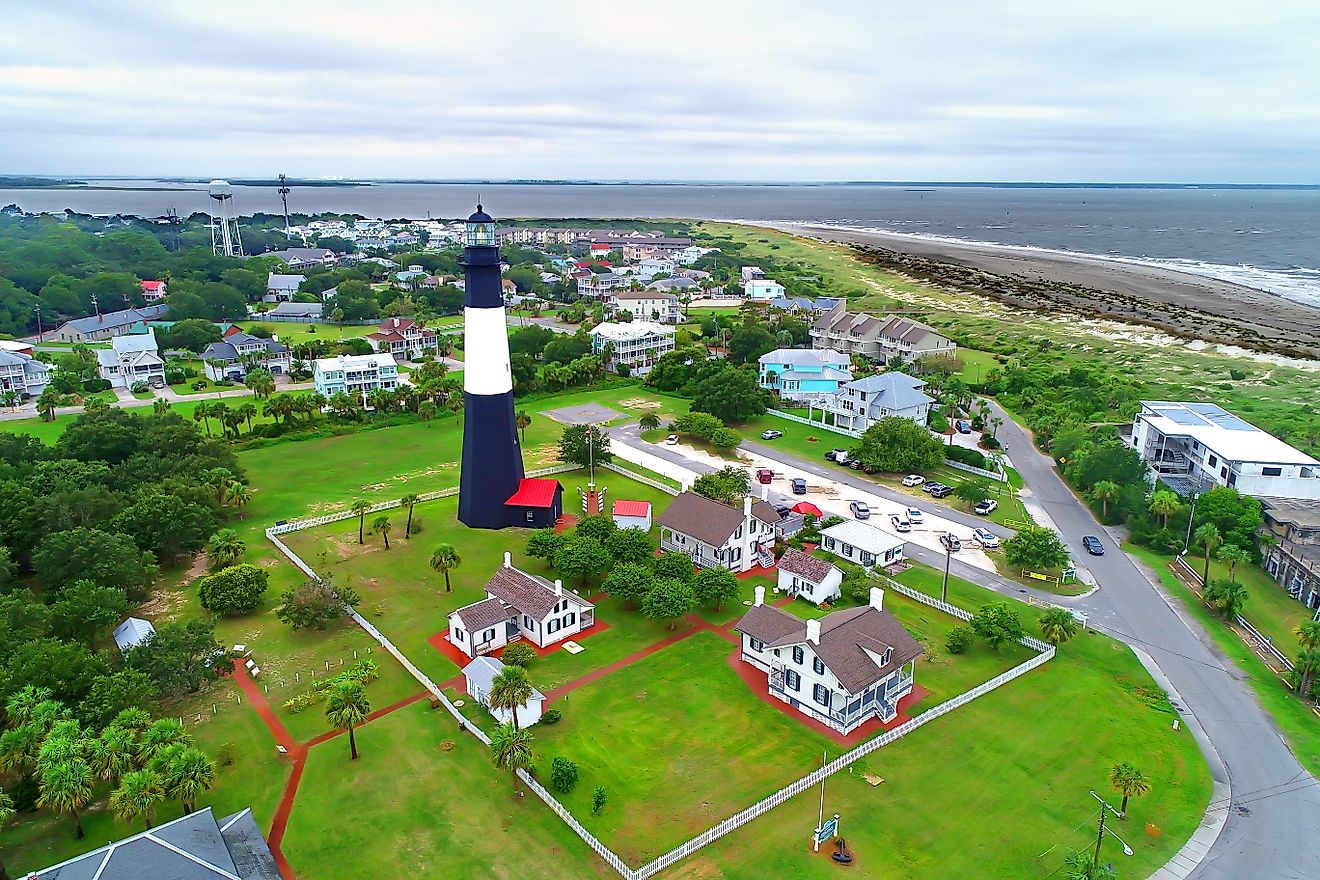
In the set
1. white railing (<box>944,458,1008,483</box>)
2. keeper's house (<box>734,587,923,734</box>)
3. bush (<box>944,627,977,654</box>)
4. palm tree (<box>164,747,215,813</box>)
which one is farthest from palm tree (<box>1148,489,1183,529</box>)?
palm tree (<box>164,747,215,813</box>)

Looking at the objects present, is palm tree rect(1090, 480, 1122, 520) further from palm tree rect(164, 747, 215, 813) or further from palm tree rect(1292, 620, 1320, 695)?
palm tree rect(164, 747, 215, 813)

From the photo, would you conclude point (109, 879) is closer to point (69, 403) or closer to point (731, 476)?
point (731, 476)

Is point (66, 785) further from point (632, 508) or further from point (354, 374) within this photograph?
point (354, 374)

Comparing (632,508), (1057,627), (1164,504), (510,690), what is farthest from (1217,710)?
(632,508)

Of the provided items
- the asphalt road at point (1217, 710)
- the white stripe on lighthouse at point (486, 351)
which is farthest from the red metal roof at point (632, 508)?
the asphalt road at point (1217, 710)

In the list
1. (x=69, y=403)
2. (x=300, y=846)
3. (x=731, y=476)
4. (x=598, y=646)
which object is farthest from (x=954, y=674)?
(x=69, y=403)

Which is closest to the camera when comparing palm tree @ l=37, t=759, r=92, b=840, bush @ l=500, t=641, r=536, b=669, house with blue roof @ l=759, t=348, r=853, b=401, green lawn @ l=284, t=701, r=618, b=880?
palm tree @ l=37, t=759, r=92, b=840
